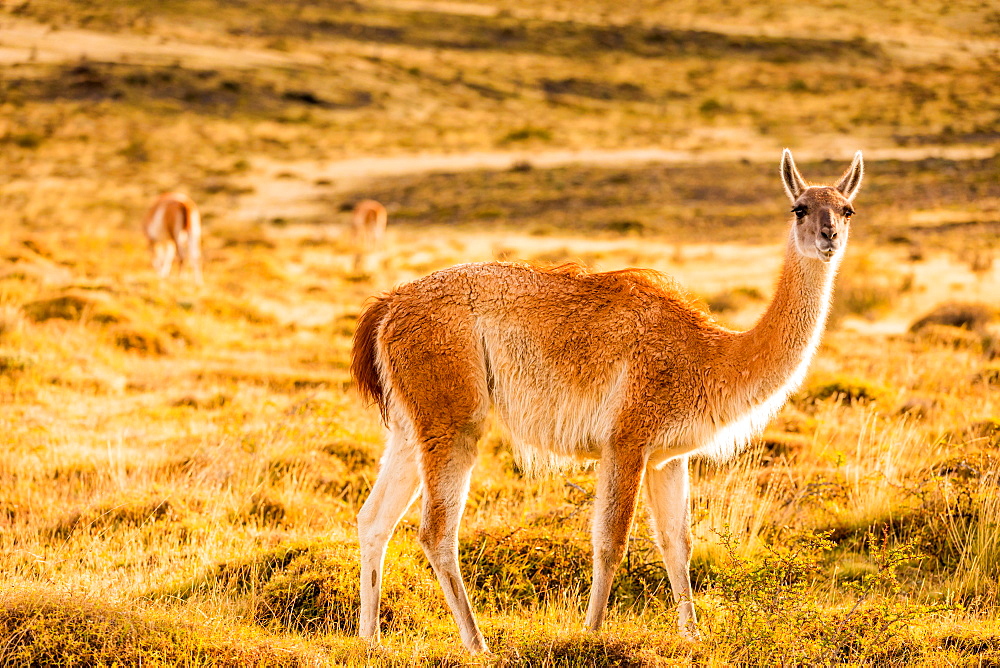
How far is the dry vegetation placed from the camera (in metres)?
4.95

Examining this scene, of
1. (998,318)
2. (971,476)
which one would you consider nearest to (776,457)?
(971,476)

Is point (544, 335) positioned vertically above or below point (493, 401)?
above

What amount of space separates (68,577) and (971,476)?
5.76 m

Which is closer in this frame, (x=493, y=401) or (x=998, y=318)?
(x=493, y=401)

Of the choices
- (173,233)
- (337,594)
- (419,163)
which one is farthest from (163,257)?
(419,163)

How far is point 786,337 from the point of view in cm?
525

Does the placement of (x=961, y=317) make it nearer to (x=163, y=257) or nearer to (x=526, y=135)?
(x=163, y=257)

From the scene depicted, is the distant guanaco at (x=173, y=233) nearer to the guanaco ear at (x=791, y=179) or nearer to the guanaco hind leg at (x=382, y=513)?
the guanaco hind leg at (x=382, y=513)

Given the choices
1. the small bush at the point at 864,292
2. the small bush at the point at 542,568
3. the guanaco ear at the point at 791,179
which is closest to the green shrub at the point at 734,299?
the small bush at the point at 864,292

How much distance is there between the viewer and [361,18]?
3844 inches

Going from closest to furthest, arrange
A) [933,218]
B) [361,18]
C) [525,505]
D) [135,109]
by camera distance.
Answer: [525,505]
[933,218]
[135,109]
[361,18]

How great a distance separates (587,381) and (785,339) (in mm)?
1019

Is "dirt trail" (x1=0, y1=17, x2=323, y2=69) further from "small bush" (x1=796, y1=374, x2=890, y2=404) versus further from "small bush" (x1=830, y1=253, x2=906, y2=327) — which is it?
"small bush" (x1=796, y1=374, x2=890, y2=404)

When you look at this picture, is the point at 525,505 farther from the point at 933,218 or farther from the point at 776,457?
the point at 933,218
